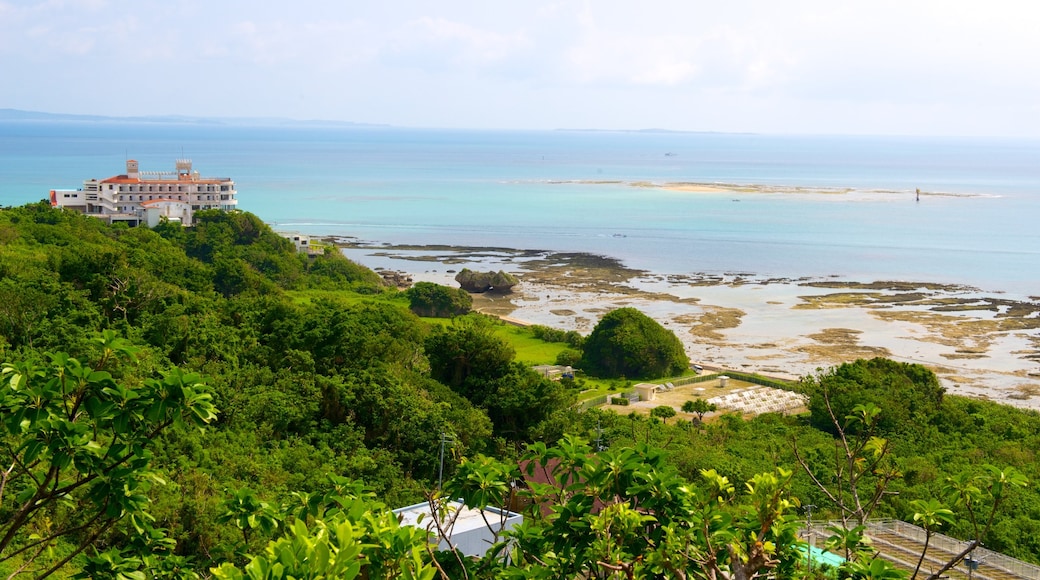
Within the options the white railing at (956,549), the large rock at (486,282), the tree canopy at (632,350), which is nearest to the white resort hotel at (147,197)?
the large rock at (486,282)

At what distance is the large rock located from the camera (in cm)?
4097

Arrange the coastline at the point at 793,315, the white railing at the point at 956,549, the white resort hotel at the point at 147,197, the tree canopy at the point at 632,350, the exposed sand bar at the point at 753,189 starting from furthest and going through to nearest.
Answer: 1. the exposed sand bar at the point at 753,189
2. the white resort hotel at the point at 147,197
3. the coastline at the point at 793,315
4. the tree canopy at the point at 632,350
5. the white railing at the point at 956,549

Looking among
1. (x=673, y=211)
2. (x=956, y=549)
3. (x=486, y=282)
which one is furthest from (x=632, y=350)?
(x=673, y=211)

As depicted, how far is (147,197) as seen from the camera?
148ft

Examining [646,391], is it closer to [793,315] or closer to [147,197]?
[793,315]

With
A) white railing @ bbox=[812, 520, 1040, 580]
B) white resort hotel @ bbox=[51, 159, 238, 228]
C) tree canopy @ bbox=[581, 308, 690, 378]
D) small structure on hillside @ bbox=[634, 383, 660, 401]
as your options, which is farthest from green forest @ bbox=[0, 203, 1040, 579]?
white resort hotel @ bbox=[51, 159, 238, 228]

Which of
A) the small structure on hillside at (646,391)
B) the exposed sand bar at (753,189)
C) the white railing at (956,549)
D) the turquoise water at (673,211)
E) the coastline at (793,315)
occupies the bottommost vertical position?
the small structure on hillside at (646,391)

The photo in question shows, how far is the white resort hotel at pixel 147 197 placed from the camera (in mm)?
42719

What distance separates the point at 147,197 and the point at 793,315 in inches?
1151

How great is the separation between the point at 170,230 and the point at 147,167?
74.9 metres

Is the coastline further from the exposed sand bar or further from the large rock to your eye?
the exposed sand bar

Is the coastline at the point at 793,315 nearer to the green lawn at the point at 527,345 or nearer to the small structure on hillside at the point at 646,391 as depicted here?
the green lawn at the point at 527,345

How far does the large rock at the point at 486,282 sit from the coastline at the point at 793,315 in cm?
58

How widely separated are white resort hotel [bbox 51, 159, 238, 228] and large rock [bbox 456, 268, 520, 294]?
500 inches
